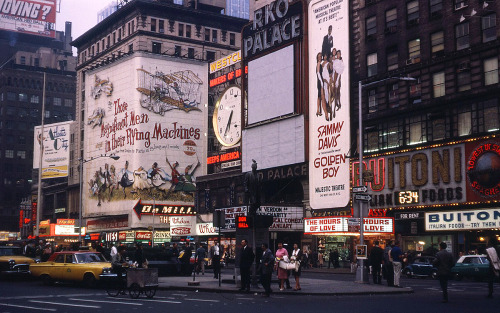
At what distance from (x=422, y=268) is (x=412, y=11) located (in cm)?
2487

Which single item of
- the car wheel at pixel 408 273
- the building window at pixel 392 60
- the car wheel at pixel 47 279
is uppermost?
the building window at pixel 392 60

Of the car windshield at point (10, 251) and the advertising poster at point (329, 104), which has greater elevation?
the advertising poster at point (329, 104)

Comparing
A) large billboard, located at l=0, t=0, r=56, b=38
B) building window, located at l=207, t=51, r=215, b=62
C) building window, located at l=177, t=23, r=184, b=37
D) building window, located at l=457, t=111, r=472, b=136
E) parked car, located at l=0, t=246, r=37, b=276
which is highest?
large billboard, located at l=0, t=0, r=56, b=38

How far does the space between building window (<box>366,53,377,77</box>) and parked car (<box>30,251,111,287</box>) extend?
37715 millimetres

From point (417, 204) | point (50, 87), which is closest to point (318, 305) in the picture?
point (417, 204)

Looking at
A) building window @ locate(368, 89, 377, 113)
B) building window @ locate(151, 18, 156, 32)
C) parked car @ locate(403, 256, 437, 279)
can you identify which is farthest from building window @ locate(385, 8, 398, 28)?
building window @ locate(151, 18, 156, 32)

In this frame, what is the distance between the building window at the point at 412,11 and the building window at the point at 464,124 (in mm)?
10179

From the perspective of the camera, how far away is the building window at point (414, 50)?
5922cm

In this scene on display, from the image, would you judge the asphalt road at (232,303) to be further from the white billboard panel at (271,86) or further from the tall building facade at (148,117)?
the tall building facade at (148,117)

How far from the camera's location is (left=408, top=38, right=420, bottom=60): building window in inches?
2332

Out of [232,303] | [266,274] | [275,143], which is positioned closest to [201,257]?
[266,274]

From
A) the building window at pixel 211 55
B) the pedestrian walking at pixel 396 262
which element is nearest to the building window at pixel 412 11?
the pedestrian walking at pixel 396 262

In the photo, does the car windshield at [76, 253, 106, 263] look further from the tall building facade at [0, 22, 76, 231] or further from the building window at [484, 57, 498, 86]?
the tall building facade at [0, 22, 76, 231]

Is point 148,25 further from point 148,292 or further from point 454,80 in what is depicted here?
point 148,292
